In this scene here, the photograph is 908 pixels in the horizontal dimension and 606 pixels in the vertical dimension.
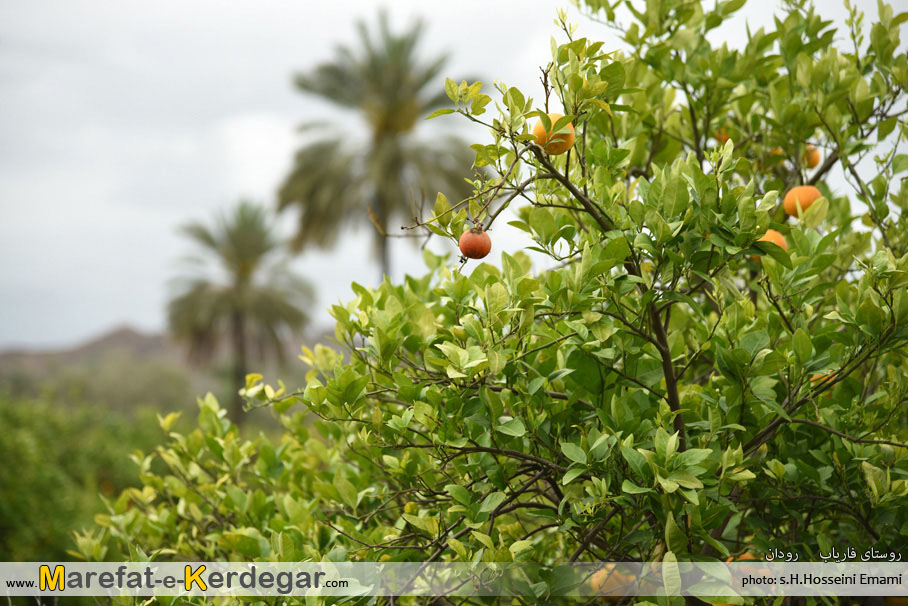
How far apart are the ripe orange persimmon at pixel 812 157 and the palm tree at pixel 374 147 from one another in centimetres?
1141

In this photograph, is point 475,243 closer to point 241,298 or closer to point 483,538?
point 483,538

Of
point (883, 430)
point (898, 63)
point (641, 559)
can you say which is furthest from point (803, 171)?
point (641, 559)

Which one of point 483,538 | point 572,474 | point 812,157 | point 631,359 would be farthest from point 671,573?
point 812,157

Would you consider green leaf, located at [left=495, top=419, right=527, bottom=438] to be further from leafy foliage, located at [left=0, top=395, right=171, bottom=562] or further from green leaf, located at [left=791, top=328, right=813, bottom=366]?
leafy foliage, located at [left=0, top=395, right=171, bottom=562]

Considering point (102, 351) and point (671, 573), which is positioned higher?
point (102, 351)

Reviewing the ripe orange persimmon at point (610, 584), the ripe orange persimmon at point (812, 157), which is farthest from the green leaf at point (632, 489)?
the ripe orange persimmon at point (812, 157)

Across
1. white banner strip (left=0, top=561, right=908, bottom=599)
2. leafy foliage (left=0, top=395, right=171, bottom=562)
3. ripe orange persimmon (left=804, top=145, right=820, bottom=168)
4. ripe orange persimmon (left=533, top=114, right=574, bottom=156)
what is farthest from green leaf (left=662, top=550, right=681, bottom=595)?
leafy foliage (left=0, top=395, right=171, bottom=562)

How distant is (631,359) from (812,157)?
1.31 metres

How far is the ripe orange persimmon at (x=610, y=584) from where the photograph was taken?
1.59 metres

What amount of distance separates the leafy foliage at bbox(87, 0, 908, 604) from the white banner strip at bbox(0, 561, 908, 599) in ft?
0.17

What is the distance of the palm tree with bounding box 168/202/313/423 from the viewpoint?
17000mm

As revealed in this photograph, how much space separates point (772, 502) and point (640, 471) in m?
0.72

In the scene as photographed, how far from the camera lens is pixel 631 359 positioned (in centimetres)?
152

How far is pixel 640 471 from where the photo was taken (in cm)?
126
